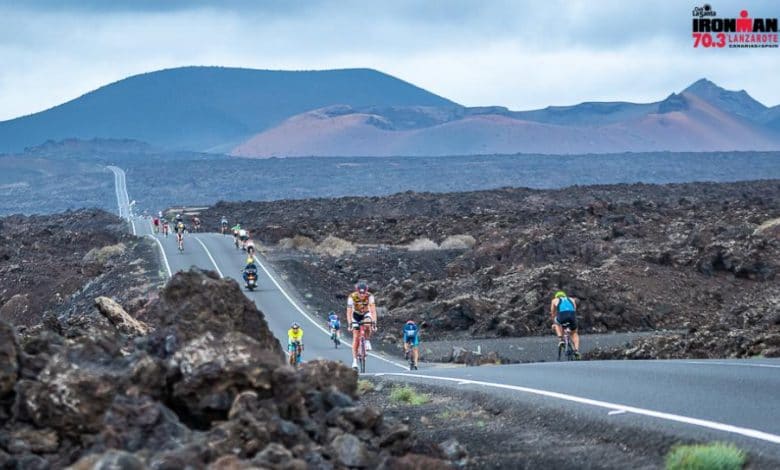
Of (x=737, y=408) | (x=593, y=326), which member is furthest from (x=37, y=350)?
(x=593, y=326)

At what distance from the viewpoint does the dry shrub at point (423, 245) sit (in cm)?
7297

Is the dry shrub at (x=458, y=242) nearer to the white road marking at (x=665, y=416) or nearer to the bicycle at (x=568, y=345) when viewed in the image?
the bicycle at (x=568, y=345)

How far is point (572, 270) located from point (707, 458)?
41.6 m

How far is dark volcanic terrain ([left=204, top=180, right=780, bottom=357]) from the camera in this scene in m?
43.5

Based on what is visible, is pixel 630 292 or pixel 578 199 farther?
pixel 578 199

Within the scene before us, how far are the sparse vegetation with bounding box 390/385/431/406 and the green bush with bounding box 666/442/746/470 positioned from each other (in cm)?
689

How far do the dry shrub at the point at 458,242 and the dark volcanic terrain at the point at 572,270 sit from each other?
0.27ft

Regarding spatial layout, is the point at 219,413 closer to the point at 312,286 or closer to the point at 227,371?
the point at 227,371

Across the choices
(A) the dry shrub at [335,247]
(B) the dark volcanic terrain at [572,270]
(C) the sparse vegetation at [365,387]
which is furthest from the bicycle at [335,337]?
(A) the dry shrub at [335,247]

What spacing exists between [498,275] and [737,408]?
4286cm

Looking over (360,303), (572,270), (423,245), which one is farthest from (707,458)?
(423,245)

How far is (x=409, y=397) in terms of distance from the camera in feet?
53.1

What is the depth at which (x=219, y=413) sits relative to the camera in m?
8.16

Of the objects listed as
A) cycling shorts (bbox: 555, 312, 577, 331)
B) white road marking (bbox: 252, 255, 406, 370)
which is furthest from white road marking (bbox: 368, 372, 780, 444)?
white road marking (bbox: 252, 255, 406, 370)
